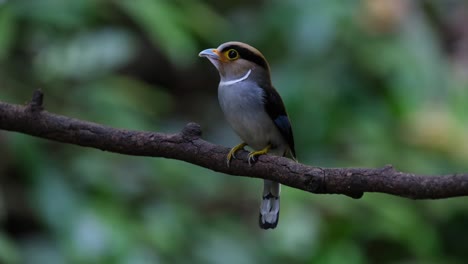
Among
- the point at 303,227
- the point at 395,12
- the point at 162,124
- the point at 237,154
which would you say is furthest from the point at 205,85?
the point at 237,154

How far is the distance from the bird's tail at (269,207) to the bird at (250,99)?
223 mm

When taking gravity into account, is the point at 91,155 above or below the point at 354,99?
below

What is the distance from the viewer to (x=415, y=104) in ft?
12.7

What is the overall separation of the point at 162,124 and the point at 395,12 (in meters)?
1.24

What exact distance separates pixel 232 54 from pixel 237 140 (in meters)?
1.75

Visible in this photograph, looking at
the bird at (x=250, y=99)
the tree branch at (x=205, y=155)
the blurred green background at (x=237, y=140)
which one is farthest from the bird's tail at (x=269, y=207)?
the blurred green background at (x=237, y=140)

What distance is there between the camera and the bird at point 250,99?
2488 millimetres

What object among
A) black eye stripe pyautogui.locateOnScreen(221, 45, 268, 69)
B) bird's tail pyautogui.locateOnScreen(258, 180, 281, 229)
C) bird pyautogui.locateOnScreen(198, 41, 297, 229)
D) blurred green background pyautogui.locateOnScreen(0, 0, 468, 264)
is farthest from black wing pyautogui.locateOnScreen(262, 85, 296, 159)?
blurred green background pyautogui.locateOnScreen(0, 0, 468, 264)

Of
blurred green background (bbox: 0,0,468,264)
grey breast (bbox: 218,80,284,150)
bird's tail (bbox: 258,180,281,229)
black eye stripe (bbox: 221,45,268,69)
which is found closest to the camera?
black eye stripe (bbox: 221,45,268,69)

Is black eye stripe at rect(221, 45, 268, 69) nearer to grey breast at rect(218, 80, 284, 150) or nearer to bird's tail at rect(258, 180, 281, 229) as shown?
grey breast at rect(218, 80, 284, 150)

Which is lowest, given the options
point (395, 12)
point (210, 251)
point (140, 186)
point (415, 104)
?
point (210, 251)

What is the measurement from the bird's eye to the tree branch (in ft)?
1.02

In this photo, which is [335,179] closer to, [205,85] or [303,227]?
[303,227]

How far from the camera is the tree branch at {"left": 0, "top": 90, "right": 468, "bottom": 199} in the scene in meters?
1.94
